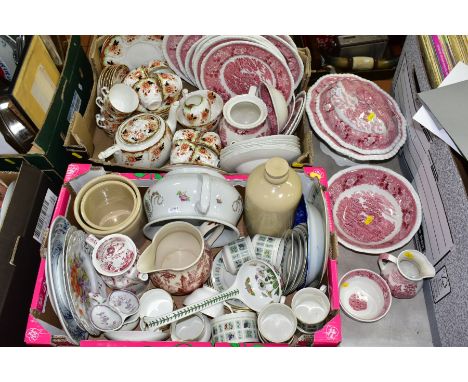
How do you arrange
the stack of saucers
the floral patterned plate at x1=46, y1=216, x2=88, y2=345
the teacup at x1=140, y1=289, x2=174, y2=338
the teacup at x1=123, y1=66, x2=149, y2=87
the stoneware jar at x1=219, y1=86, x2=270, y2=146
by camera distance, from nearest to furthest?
the floral patterned plate at x1=46, y1=216, x2=88, y2=345
the stack of saucers
the teacup at x1=140, y1=289, x2=174, y2=338
the stoneware jar at x1=219, y1=86, x2=270, y2=146
the teacup at x1=123, y1=66, x2=149, y2=87

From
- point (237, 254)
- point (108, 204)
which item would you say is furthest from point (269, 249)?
point (108, 204)

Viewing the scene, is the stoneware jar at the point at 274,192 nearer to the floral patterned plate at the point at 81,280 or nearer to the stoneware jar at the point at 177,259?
the stoneware jar at the point at 177,259

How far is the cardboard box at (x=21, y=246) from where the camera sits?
93cm

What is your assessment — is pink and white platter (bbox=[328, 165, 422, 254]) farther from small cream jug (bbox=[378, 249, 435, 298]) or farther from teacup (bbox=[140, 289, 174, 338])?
teacup (bbox=[140, 289, 174, 338])

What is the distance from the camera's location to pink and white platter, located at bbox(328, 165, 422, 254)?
3.77ft

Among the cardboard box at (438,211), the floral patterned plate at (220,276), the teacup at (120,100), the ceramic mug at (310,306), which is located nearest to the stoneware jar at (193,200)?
the floral patterned plate at (220,276)

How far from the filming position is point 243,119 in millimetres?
1227

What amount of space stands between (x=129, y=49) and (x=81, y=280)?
2.46 ft

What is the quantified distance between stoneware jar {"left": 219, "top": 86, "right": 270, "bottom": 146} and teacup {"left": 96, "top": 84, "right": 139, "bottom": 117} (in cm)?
25

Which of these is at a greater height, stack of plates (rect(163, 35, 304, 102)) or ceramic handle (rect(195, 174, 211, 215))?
stack of plates (rect(163, 35, 304, 102))

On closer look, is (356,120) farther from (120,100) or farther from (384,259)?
(120,100)

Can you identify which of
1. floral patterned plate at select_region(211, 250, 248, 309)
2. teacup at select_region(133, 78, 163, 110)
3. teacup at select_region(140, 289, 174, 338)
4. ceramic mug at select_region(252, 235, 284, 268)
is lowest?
teacup at select_region(140, 289, 174, 338)

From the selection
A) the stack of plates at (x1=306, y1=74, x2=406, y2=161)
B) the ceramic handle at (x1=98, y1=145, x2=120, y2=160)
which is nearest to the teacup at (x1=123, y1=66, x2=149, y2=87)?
the ceramic handle at (x1=98, y1=145, x2=120, y2=160)

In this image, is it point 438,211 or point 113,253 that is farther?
point 438,211
